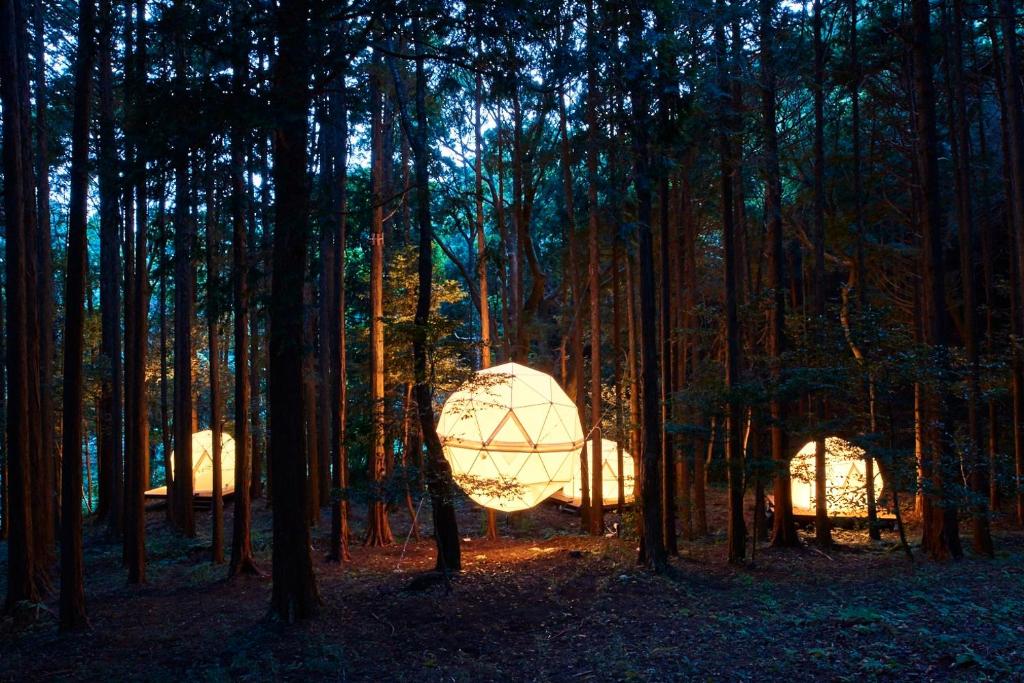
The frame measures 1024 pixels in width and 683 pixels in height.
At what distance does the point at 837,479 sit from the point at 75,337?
1467cm

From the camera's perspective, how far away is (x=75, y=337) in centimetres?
791

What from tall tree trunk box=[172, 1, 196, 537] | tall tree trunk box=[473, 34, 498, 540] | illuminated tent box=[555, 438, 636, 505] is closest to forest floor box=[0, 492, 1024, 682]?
tall tree trunk box=[172, 1, 196, 537]

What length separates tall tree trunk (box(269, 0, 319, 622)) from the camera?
301 inches

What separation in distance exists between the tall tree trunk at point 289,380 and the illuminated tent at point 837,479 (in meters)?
7.13

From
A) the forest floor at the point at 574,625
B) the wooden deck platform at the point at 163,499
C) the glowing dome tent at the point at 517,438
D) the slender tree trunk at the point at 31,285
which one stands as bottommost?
the wooden deck platform at the point at 163,499

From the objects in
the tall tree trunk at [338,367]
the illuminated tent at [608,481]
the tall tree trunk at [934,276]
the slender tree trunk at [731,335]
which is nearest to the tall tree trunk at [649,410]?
the slender tree trunk at [731,335]

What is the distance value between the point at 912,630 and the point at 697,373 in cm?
774

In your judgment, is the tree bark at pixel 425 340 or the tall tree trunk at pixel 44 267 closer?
the tree bark at pixel 425 340

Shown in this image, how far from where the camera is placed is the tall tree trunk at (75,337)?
7891mm

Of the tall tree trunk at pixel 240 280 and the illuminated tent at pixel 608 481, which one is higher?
the tall tree trunk at pixel 240 280

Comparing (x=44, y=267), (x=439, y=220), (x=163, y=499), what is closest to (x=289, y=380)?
(x=439, y=220)

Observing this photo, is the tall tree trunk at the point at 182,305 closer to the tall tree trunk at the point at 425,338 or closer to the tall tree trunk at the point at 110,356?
the tall tree trunk at the point at 110,356

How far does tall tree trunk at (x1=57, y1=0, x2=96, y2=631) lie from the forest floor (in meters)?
0.77

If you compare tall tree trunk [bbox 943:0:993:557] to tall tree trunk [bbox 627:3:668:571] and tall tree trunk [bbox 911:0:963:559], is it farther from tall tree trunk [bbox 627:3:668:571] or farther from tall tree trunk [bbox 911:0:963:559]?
tall tree trunk [bbox 627:3:668:571]
